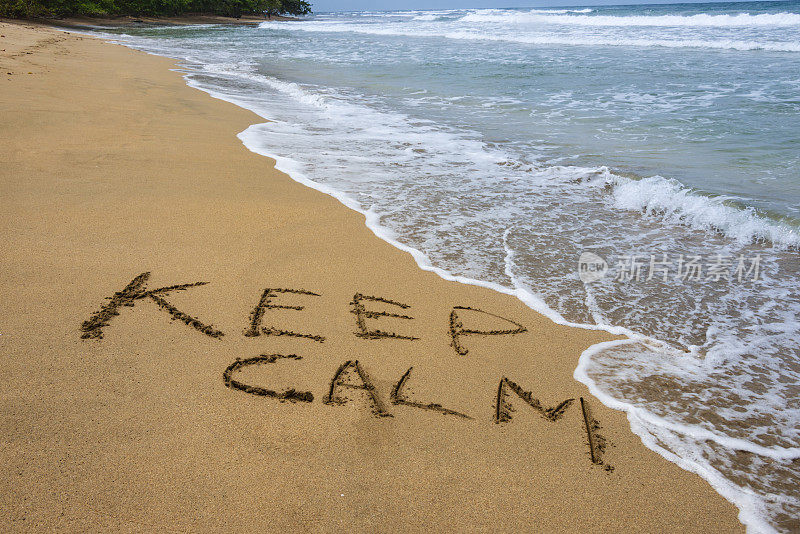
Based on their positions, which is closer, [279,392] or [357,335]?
[279,392]

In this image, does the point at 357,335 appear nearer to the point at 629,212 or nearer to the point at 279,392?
the point at 279,392

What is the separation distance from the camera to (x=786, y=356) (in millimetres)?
2551

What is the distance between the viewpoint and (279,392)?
212 cm

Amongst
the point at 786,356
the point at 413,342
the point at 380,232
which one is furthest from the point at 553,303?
the point at 380,232

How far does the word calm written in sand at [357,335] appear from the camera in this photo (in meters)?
2.10

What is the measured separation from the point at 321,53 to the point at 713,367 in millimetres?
19538

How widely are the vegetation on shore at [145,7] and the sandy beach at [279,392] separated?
3191 cm

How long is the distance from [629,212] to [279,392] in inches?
145

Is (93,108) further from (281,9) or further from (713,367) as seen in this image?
(281,9)

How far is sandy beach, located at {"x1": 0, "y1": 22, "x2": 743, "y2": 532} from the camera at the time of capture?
1.65 metres

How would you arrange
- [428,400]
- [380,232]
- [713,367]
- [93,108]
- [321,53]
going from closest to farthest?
[428,400] → [713,367] → [380,232] → [93,108] → [321,53]

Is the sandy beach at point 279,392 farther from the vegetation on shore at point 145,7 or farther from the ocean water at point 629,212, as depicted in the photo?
the vegetation on shore at point 145,7

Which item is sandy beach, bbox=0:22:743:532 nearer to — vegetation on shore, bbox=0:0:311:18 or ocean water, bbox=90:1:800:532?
ocean water, bbox=90:1:800:532

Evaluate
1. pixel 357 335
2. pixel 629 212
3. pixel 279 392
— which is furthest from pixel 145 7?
pixel 279 392
